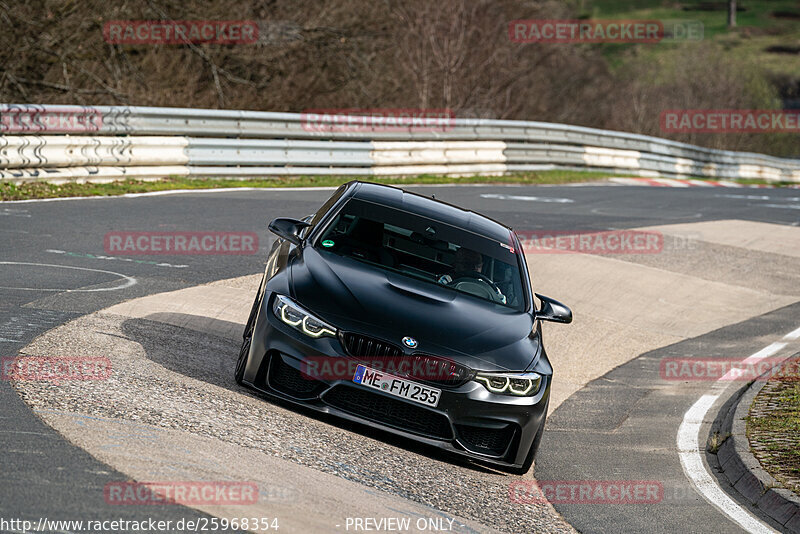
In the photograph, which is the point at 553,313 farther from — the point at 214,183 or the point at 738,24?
the point at 738,24

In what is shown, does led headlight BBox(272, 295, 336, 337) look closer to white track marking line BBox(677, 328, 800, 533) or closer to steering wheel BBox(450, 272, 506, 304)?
steering wheel BBox(450, 272, 506, 304)

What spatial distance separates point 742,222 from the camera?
65.1 feet

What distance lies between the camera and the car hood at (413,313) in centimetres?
641

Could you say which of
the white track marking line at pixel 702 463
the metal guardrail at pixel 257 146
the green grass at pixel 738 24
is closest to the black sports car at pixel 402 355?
the white track marking line at pixel 702 463

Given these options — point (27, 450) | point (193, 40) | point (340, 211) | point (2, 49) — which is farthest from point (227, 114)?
point (27, 450)

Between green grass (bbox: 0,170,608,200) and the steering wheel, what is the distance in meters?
9.12

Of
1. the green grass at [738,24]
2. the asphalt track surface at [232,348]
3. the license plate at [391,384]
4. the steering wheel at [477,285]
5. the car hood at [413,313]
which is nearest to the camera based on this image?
the asphalt track surface at [232,348]

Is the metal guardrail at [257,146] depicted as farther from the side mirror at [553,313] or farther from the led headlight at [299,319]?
the side mirror at [553,313]

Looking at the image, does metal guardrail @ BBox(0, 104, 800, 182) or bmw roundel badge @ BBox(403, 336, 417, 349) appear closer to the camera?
bmw roundel badge @ BBox(403, 336, 417, 349)

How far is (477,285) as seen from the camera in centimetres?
750

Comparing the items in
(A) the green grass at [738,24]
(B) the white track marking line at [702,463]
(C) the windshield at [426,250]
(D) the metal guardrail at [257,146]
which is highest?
(A) the green grass at [738,24]

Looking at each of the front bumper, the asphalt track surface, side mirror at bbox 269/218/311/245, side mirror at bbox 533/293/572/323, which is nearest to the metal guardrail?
the asphalt track surface

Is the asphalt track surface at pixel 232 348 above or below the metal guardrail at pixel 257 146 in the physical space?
below

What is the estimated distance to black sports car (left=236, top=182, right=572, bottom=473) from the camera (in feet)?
20.7
